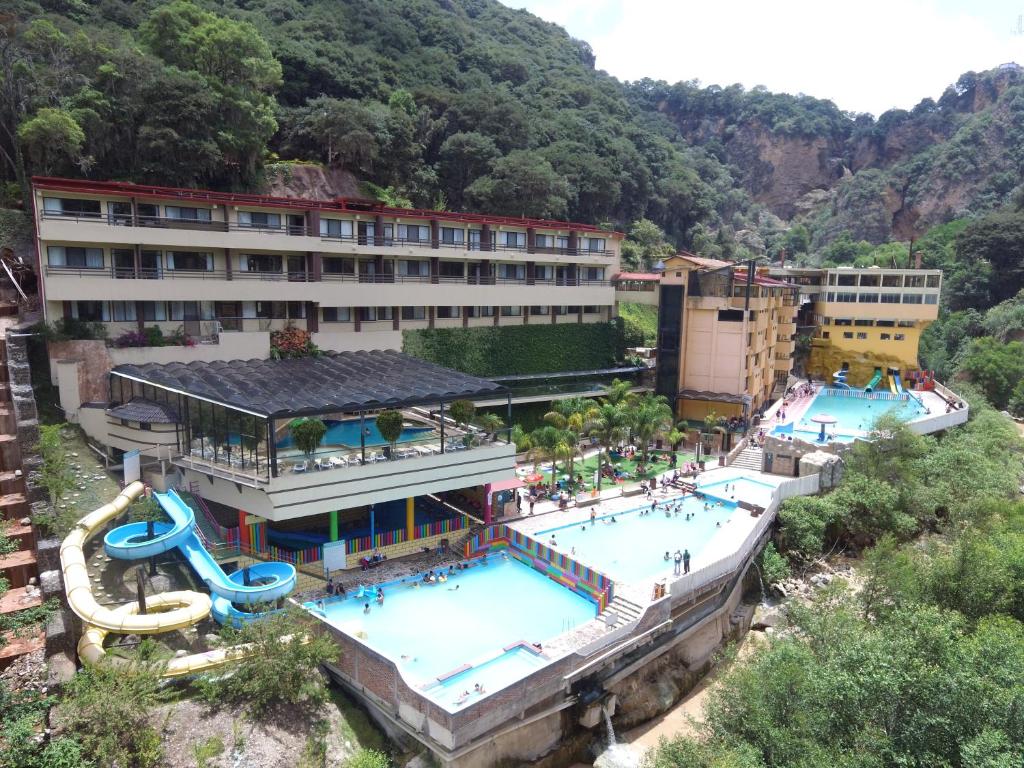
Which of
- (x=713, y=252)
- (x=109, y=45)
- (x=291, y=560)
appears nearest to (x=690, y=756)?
(x=291, y=560)

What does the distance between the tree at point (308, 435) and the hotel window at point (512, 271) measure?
24.6m

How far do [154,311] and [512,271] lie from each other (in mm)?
23747

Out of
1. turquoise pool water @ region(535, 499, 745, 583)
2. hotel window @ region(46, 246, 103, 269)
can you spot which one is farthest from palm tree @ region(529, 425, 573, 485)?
hotel window @ region(46, 246, 103, 269)

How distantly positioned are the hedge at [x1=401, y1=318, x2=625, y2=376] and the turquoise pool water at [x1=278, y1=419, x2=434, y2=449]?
31.4 feet

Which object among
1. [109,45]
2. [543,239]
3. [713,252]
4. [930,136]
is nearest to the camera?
[109,45]

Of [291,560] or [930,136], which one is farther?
[930,136]

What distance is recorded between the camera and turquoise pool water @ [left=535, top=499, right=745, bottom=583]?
2856 centimetres

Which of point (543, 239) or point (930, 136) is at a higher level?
point (930, 136)

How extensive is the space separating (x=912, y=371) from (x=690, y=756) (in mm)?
56318

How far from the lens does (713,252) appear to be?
81.8 meters

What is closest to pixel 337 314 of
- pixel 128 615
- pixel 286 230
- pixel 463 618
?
pixel 286 230

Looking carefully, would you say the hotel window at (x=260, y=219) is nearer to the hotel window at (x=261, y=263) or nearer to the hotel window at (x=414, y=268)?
the hotel window at (x=261, y=263)

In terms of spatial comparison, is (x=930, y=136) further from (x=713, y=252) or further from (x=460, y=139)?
(x=460, y=139)

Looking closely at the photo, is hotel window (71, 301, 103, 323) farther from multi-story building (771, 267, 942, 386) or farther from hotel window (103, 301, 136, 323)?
multi-story building (771, 267, 942, 386)
